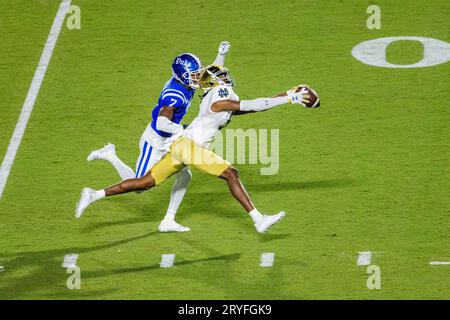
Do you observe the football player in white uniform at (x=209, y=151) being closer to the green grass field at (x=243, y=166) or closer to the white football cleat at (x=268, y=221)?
the white football cleat at (x=268, y=221)

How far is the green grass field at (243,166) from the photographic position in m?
13.1

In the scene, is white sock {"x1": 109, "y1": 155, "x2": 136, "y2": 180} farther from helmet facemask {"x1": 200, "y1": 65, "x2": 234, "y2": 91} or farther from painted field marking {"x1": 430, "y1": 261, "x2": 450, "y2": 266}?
painted field marking {"x1": 430, "y1": 261, "x2": 450, "y2": 266}

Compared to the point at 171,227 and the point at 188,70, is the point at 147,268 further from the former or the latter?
the point at 188,70

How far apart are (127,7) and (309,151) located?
4460mm

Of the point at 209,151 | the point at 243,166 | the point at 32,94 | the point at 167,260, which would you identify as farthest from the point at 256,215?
the point at 32,94

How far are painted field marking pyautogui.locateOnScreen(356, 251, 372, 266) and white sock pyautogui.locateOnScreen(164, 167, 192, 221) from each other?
194 centimetres

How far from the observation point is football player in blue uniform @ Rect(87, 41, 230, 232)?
14023 mm

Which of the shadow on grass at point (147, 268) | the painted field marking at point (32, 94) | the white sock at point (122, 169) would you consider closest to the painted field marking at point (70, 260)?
the shadow on grass at point (147, 268)

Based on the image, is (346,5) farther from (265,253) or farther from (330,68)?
(265,253)

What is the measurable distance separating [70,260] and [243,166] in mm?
3067

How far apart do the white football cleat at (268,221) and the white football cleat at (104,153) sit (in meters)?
2.02

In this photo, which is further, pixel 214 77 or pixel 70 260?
pixel 214 77

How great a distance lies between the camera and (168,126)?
13.9 m

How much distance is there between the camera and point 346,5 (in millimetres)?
19203
